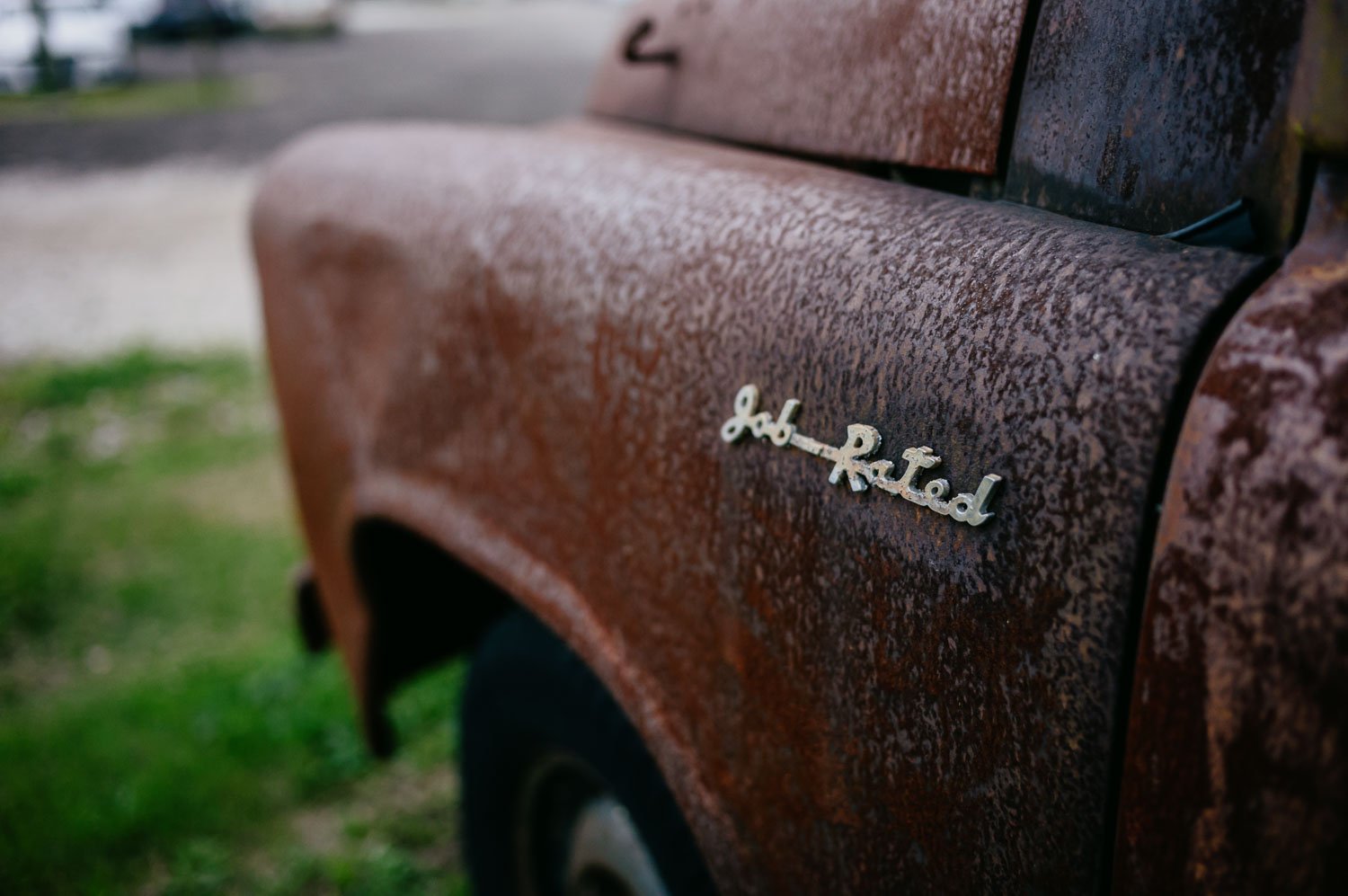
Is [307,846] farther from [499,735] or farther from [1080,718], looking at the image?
[1080,718]

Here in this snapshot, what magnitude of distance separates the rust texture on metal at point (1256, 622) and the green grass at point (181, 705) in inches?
74.7

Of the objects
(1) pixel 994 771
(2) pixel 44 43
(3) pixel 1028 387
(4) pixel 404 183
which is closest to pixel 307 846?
(4) pixel 404 183

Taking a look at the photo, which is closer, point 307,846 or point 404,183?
point 404,183

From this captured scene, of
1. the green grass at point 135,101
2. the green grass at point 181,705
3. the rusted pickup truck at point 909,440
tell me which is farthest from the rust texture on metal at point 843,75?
the green grass at point 135,101

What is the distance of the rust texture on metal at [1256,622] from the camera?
0.56 metres

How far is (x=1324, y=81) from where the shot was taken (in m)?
0.64

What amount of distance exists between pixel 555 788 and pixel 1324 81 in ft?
4.46

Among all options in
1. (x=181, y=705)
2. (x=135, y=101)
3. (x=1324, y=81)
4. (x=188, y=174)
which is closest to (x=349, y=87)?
(x=135, y=101)

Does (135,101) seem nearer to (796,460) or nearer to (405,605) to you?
(405,605)

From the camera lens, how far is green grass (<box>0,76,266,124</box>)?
506 inches

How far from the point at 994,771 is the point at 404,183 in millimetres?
1209

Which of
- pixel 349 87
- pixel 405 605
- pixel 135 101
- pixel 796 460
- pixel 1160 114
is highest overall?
pixel 1160 114

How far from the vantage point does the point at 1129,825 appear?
2.19 feet

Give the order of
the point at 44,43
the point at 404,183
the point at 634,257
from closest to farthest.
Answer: the point at 634,257
the point at 404,183
the point at 44,43
